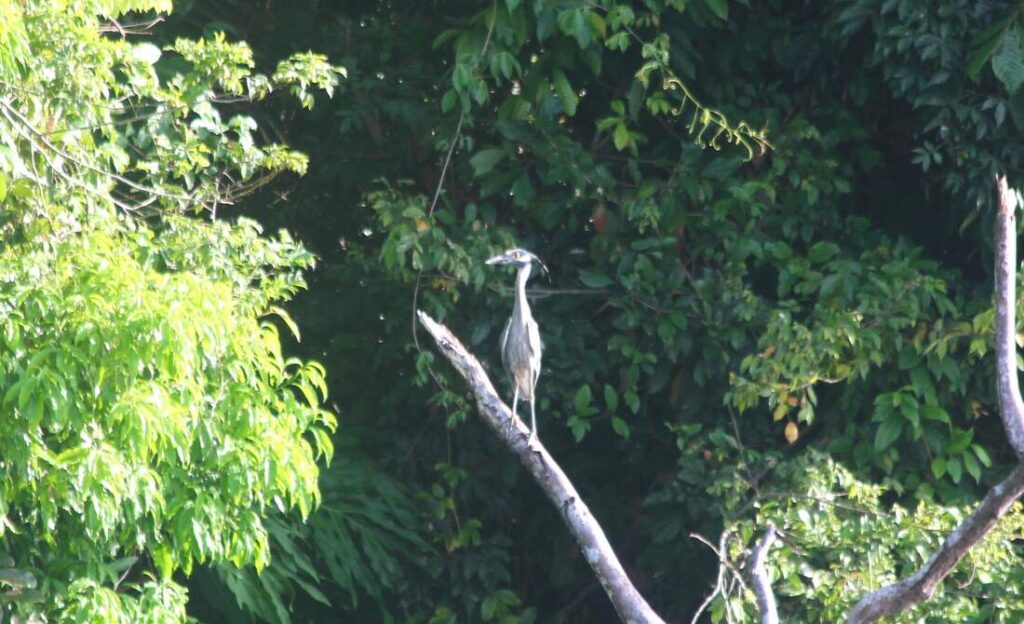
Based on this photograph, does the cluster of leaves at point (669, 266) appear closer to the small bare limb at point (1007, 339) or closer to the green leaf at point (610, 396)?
the green leaf at point (610, 396)

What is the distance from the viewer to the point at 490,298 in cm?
589

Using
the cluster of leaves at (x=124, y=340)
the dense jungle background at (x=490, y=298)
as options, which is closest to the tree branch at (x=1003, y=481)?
the dense jungle background at (x=490, y=298)

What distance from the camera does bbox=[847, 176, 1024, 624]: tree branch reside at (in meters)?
2.99

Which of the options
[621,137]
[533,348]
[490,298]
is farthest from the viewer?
[490,298]

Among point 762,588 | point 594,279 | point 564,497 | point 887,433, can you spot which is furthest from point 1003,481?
point 594,279

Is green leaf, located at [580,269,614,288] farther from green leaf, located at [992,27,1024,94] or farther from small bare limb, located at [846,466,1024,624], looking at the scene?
small bare limb, located at [846,466,1024,624]

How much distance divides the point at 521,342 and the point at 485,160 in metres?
0.84

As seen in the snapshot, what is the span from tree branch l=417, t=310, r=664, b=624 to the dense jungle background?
58 cm

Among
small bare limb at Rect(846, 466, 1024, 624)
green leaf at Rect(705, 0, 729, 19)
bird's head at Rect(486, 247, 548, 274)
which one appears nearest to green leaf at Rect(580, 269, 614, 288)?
bird's head at Rect(486, 247, 548, 274)

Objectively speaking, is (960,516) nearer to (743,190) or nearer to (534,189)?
(743,190)

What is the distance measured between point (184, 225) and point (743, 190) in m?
2.15

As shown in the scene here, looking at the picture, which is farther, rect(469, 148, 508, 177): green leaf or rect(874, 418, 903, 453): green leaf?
rect(469, 148, 508, 177): green leaf

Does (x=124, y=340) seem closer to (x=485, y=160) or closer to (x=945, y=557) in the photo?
(x=945, y=557)

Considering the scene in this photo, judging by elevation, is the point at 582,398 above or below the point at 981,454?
above
